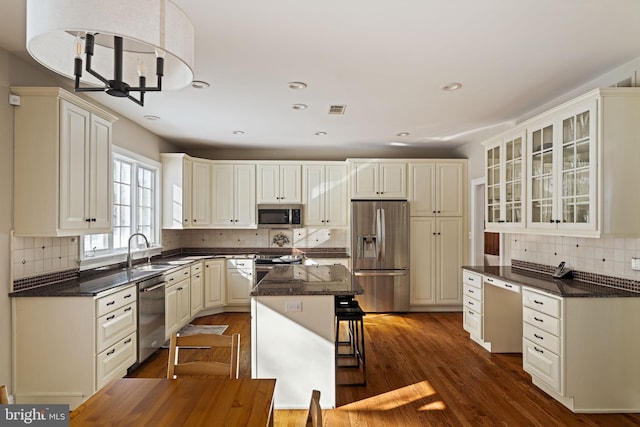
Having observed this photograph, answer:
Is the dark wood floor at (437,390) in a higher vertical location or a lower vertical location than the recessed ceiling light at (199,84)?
lower

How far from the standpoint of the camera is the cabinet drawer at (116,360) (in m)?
2.81

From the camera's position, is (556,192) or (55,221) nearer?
(55,221)

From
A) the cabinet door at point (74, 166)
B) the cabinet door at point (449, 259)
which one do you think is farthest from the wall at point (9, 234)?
the cabinet door at point (449, 259)

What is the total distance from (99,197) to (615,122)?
13.8 ft

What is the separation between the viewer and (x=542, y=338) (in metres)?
2.94

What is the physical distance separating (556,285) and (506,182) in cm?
130

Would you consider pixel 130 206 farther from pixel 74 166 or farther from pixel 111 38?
pixel 111 38

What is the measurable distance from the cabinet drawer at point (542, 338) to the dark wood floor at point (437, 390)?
0.43 metres

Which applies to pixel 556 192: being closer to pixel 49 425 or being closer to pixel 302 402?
pixel 302 402

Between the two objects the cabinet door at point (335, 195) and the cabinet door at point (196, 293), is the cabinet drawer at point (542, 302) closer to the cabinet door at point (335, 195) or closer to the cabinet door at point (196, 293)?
the cabinet door at point (335, 195)

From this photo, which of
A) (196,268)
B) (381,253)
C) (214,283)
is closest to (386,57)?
(381,253)

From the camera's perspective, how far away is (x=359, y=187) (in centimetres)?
567

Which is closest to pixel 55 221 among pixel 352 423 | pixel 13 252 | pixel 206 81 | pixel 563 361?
pixel 13 252

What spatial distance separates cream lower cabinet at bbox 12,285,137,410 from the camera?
2707 millimetres
